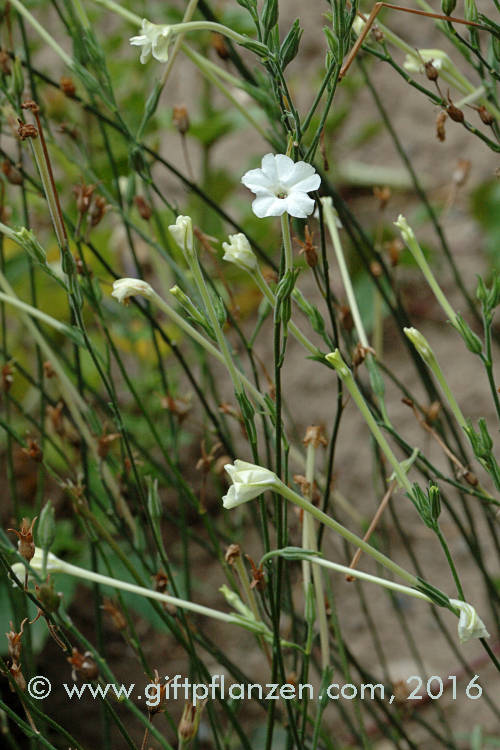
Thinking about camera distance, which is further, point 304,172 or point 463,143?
point 463,143

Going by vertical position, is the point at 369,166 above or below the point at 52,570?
above

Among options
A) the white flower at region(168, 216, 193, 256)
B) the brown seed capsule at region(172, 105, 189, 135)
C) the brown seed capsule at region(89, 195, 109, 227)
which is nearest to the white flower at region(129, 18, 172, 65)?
the white flower at region(168, 216, 193, 256)

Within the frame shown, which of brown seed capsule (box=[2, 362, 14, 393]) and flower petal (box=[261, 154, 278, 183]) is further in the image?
brown seed capsule (box=[2, 362, 14, 393])

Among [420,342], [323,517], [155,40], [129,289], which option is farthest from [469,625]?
[155,40]

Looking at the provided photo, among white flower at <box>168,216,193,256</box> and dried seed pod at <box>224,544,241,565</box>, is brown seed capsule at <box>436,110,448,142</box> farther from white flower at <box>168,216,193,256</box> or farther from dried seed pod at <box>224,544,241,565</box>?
dried seed pod at <box>224,544,241,565</box>

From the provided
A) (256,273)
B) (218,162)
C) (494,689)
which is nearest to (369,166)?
(218,162)

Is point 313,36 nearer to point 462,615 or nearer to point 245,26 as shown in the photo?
point 245,26
